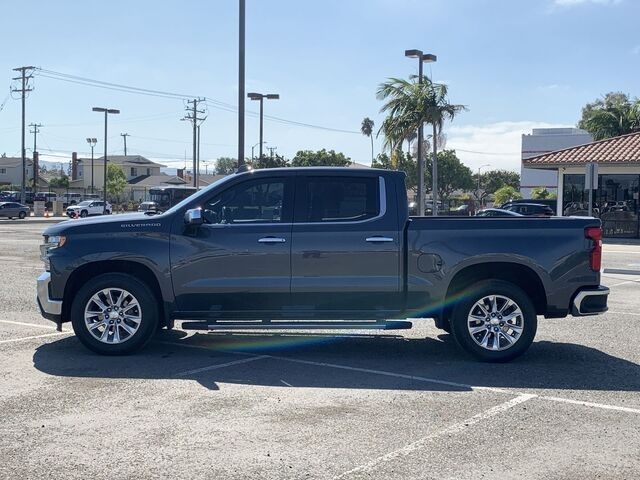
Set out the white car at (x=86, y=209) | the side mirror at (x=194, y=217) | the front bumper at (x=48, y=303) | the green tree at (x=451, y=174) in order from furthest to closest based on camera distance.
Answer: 1. the green tree at (x=451, y=174)
2. the white car at (x=86, y=209)
3. the front bumper at (x=48, y=303)
4. the side mirror at (x=194, y=217)

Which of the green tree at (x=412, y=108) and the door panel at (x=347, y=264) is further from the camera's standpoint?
the green tree at (x=412, y=108)

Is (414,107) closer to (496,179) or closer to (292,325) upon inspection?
(292,325)

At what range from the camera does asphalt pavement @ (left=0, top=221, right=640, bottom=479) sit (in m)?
4.96

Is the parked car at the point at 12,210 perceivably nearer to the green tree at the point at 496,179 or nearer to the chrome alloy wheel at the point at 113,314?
the chrome alloy wheel at the point at 113,314

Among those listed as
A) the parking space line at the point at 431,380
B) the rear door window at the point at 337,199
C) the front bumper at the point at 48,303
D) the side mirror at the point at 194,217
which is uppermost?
the rear door window at the point at 337,199

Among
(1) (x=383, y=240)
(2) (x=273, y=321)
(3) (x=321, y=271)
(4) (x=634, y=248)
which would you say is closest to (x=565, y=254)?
(1) (x=383, y=240)

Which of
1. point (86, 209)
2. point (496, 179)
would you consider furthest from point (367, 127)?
point (86, 209)

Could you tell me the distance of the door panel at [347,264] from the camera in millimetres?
7863

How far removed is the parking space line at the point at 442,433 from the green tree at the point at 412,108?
2137 centimetres

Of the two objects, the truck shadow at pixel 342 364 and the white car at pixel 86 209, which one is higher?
the white car at pixel 86 209

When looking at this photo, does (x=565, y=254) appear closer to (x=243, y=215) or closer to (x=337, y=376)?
(x=337, y=376)

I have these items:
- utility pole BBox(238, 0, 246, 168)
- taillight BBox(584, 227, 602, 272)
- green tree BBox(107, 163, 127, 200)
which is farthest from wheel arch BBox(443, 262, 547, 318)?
green tree BBox(107, 163, 127, 200)

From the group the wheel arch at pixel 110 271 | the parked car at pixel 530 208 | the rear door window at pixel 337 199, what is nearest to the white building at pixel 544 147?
the parked car at pixel 530 208

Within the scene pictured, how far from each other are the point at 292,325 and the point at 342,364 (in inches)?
25.3
